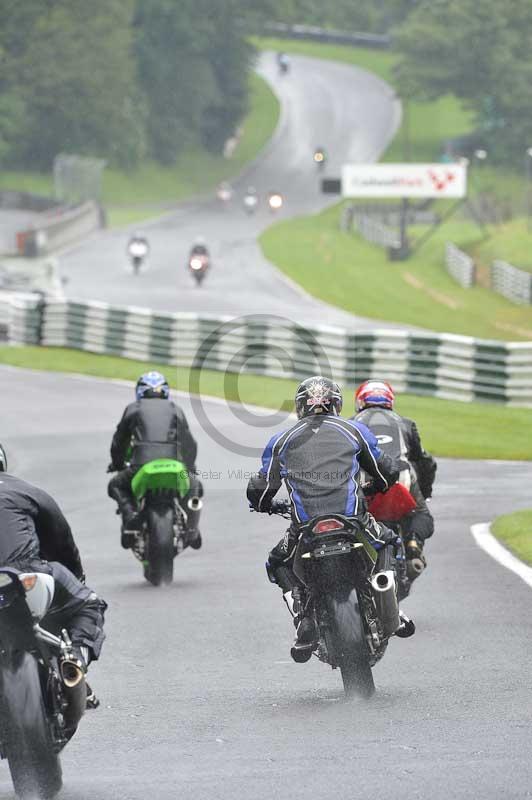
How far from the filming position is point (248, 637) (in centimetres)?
1081

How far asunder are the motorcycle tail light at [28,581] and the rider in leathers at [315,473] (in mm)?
2386

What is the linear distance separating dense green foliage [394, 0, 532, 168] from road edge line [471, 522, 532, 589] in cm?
10130

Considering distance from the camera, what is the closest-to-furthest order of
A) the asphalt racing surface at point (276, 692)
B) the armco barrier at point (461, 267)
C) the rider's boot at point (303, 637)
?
the asphalt racing surface at point (276, 692) → the rider's boot at point (303, 637) → the armco barrier at point (461, 267)

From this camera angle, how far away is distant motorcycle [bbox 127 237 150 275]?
6306cm

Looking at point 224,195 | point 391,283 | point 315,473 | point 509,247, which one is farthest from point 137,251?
point 315,473

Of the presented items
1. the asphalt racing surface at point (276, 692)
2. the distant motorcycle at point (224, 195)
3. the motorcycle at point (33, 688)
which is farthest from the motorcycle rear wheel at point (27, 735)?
the distant motorcycle at point (224, 195)

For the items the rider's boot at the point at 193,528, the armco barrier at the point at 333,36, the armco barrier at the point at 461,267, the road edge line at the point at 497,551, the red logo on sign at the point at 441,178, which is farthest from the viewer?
the armco barrier at the point at 333,36

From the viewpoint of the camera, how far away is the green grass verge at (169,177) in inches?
3875

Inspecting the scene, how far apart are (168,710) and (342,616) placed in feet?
3.31

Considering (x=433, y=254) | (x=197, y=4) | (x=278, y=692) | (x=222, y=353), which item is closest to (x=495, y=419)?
(x=222, y=353)

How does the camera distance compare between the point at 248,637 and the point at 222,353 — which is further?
the point at 222,353

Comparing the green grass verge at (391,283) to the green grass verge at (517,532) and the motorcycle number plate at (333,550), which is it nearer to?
the green grass verge at (517,532)

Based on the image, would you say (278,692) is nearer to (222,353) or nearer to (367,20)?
(222,353)

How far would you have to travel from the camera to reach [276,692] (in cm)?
897
